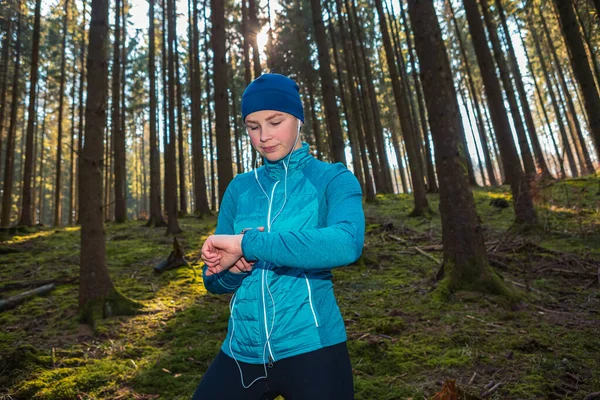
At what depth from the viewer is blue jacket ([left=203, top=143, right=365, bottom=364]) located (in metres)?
1.28

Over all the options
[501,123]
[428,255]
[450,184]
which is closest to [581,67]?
[501,123]

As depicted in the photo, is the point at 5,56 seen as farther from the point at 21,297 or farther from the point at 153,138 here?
the point at 21,297

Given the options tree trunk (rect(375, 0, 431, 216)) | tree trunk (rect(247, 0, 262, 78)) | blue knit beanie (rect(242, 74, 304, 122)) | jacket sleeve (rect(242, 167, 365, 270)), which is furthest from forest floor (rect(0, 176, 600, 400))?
tree trunk (rect(247, 0, 262, 78))

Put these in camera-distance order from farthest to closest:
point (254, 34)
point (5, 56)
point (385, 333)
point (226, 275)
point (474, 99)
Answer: point (474, 99)
point (5, 56)
point (254, 34)
point (385, 333)
point (226, 275)

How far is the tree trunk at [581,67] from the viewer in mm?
7160

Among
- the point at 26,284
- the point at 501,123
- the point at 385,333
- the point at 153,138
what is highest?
the point at 153,138

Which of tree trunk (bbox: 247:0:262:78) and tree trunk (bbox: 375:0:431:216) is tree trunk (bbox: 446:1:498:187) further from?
tree trunk (bbox: 247:0:262:78)

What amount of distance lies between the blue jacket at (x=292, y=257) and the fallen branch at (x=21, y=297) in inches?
266

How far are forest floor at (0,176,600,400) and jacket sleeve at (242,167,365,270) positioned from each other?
7.27 feet

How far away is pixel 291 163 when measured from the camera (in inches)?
67.1

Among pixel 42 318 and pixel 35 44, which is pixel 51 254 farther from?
pixel 35 44

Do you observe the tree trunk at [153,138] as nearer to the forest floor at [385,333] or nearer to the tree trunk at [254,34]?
the tree trunk at [254,34]

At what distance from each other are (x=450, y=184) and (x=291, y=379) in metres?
5.37

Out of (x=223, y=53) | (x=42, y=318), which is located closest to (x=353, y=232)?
(x=42, y=318)
